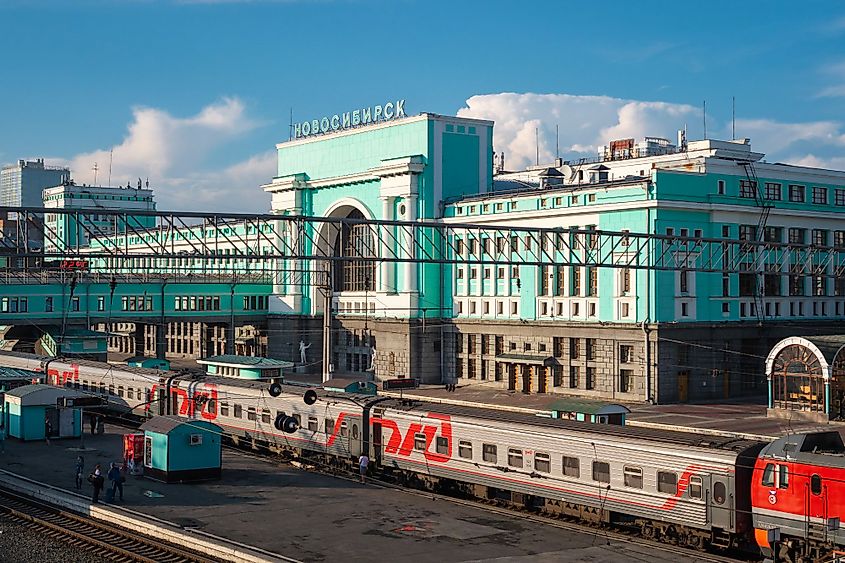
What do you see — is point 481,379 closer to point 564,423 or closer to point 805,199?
point 805,199

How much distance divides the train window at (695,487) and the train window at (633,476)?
1.77 meters

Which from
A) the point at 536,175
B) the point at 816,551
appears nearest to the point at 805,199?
the point at 536,175

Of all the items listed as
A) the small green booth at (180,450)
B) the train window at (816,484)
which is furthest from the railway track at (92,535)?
the train window at (816,484)

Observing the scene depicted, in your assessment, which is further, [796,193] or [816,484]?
[796,193]

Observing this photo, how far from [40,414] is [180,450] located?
572 inches

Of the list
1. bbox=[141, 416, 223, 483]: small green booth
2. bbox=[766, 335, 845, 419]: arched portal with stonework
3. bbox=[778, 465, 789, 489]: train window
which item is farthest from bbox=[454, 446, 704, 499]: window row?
bbox=[766, 335, 845, 419]: arched portal with stonework

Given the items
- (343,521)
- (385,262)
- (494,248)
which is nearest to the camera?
(343,521)

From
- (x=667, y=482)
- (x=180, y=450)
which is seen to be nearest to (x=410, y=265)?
(x=180, y=450)

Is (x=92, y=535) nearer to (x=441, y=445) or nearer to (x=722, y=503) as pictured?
(x=441, y=445)

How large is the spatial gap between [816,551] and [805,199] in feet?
167

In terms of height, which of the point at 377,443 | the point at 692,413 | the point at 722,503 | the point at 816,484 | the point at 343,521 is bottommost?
the point at 343,521

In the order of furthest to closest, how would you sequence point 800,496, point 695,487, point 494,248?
point 494,248 < point 695,487 < point 800,496

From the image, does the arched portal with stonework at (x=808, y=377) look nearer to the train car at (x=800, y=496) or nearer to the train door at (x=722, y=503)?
the train car at (x=800, y=496)

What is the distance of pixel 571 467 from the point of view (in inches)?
1219
